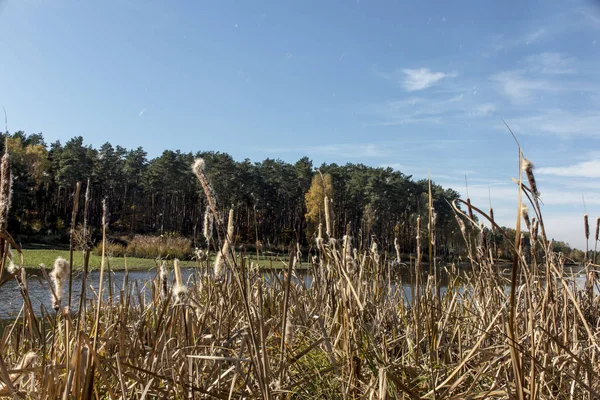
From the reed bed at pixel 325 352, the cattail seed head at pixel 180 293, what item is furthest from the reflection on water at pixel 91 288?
the cattail seed head at pixel 180 293

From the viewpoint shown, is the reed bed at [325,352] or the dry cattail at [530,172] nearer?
the dry cattail at [530,172]

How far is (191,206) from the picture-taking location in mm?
59156

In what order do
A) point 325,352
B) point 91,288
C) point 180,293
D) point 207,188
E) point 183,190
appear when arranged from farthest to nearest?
point 183,190 < point 91,288 < point 325,352 < point 180,293 < point 207,188

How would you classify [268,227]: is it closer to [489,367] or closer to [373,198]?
[373,198]

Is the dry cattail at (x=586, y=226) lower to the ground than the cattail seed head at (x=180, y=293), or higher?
higher

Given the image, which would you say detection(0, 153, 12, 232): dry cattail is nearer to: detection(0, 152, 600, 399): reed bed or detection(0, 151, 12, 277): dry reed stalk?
detection(0, 151, 12, 277): dry reed stalk

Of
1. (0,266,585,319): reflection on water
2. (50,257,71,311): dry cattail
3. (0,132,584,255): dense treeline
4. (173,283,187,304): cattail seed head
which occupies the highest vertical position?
(0,132,584,255): dense treeline

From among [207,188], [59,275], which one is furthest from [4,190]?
[207,188]

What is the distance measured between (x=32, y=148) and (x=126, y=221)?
12.5m

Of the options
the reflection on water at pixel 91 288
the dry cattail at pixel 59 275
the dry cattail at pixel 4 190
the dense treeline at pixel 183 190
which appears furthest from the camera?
the dense treeline at pixel 183 190

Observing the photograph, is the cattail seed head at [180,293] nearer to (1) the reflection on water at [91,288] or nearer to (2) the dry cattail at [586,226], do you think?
(1) the reflection on water at [91,288]

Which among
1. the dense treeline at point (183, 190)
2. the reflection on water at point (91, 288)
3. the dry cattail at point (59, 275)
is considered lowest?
the reflection on water at point (91, 288)

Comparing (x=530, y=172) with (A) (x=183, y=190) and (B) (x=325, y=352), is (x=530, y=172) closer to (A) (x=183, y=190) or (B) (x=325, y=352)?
(B) (x=325, y=352)

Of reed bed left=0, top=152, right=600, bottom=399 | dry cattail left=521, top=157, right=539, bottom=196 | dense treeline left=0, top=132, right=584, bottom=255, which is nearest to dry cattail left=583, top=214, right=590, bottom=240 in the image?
reed bed left=0, top=152, right=600, bottom=399
